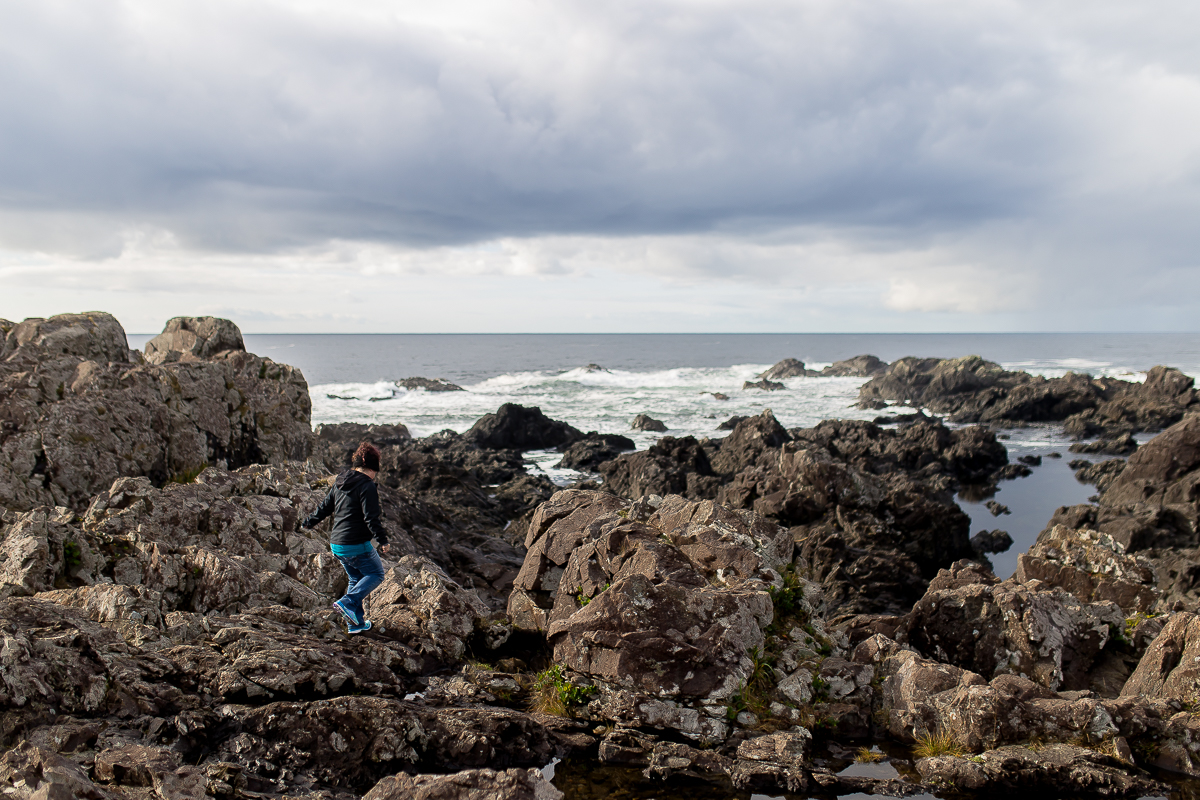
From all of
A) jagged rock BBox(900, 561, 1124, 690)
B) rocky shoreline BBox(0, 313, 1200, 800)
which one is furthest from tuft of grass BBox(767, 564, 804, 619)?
jagged rock BBox(900, 561, 1124, 690)

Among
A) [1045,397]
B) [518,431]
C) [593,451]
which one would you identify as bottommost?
[593,451]

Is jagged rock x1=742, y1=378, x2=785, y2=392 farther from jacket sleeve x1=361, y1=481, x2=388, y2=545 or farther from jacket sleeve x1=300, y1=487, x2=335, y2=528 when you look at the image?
jacket sleeve x1=361, y1=481, x2=388, y2=545

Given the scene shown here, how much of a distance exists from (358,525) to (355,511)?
0.19 metres

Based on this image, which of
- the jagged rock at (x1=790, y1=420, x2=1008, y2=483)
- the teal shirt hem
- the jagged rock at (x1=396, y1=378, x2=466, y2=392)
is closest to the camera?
the teal shirt hem

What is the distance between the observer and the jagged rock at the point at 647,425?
49747 millimetres

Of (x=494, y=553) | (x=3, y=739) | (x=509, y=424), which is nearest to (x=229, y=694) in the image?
(x=3, y=739)

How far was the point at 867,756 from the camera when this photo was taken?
22.7ft

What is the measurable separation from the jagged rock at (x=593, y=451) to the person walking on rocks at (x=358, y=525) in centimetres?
2789

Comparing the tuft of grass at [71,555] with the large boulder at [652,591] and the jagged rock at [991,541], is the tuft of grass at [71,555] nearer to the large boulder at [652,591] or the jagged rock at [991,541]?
the large boulder at [652,591]

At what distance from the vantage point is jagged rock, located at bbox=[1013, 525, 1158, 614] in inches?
447

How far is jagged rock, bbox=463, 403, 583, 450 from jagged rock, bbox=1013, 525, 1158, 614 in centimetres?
3179

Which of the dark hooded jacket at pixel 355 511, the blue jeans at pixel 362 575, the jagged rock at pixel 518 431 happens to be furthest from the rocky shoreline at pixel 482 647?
the jagged rock at pixel 518 431

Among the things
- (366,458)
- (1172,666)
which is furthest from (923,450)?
(366,458)

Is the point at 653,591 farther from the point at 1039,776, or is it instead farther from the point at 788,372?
the point at 788,372
